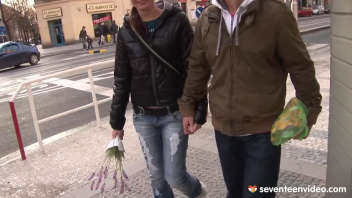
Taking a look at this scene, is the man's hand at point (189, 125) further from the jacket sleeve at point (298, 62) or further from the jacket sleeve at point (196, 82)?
the jacket sleeve at point (298, 62)

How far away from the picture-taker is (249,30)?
6.09 ft

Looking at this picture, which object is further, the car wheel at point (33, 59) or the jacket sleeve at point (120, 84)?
the car wheel at point (33, 59)

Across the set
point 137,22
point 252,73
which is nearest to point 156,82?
point 137,22

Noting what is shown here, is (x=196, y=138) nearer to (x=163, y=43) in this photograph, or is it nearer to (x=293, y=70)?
(x=163, y=43)

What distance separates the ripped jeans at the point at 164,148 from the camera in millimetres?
2600

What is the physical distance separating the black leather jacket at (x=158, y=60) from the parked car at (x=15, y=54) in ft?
57.4

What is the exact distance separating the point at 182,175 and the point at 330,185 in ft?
3.36

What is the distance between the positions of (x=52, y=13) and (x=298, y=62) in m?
36.4

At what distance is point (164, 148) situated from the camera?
8.78ft

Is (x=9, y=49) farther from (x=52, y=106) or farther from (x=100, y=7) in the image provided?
(x=100, y=7)

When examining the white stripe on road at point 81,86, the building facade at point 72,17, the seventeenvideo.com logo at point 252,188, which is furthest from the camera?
the building facade at point 72,17

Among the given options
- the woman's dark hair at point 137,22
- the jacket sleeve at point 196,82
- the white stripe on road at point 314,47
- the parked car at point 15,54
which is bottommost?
the white stripe on road at point 314,47

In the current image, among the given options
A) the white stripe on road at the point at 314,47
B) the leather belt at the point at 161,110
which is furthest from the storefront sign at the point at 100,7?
the leather belt at the point at 161,110

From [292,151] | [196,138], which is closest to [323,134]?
[292,151]
